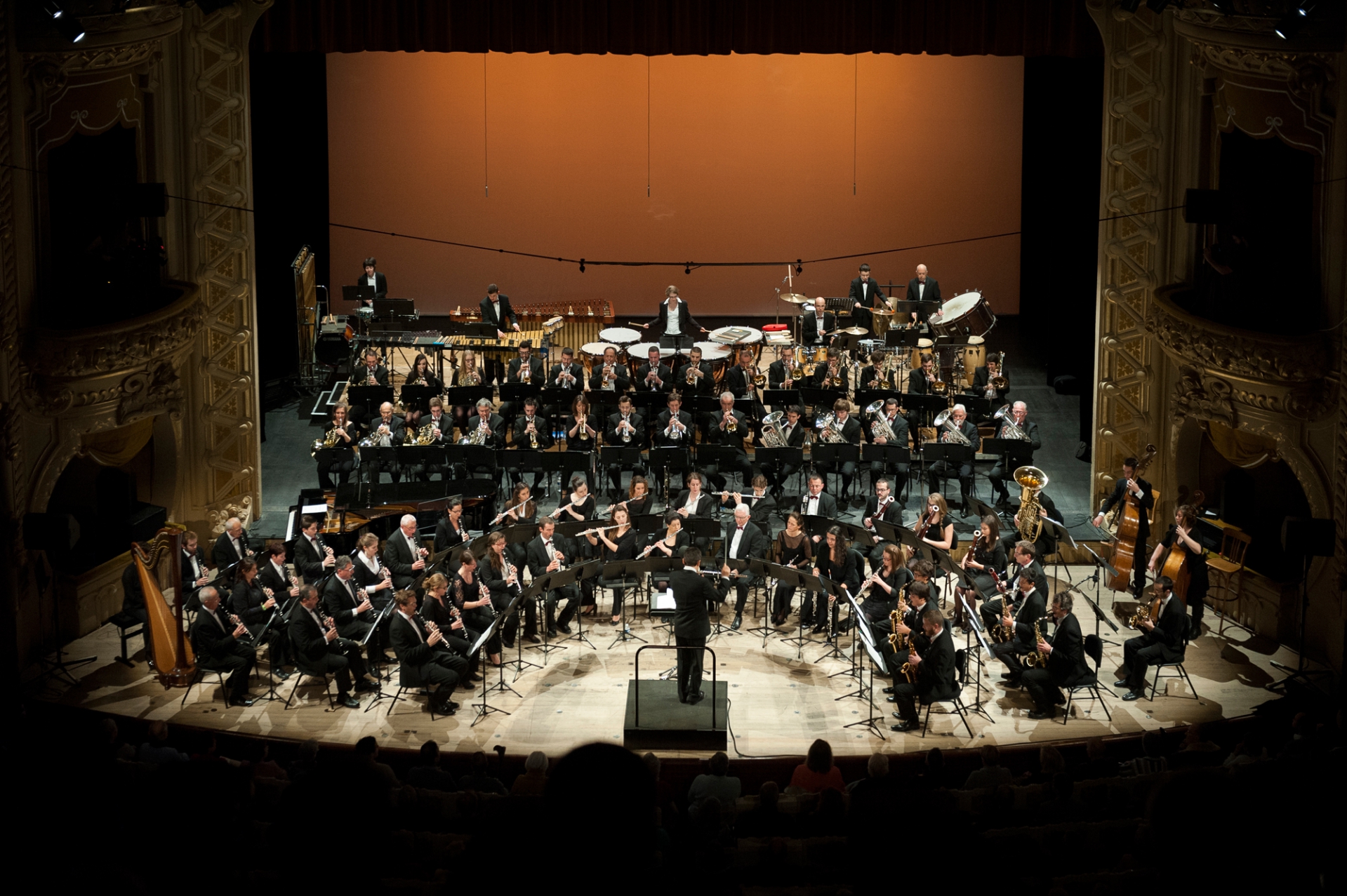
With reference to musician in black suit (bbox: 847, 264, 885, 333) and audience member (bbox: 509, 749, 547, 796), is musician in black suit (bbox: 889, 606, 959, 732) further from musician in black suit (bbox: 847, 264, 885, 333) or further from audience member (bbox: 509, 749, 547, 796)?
musician in black suit (bbox: 847, 264, 885, 333)

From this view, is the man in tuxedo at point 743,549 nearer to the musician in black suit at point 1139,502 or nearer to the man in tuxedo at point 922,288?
the musician in black suit at point 1139,502

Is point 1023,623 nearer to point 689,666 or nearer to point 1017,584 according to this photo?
point 1017,584

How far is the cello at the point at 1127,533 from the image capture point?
13219mm

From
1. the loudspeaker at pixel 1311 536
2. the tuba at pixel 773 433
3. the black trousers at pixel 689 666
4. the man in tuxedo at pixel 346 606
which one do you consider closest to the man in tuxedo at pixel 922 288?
the tuba at pixel 773 433

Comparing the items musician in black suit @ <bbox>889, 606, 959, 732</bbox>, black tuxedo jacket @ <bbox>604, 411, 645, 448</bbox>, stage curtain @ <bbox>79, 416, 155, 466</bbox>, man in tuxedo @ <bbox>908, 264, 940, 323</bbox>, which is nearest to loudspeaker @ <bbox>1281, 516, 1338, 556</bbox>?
musician in black suit @ <bbox>889, 606, 959, 732</bbox>

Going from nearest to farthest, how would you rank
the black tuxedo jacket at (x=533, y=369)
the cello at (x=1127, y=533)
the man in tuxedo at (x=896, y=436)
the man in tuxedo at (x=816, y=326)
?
the cello at (x=1127, y=533)
the man in tuxedo at (x=896, y=436)
the black tuxedo jacket at (x=533, y=369)
the man in tuxedo at (x=816, y=326)

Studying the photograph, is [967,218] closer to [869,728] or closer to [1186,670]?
[1186,670]

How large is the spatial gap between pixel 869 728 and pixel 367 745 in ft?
14.0

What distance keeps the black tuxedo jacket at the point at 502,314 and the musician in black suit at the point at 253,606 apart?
622cm

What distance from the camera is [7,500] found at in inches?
456

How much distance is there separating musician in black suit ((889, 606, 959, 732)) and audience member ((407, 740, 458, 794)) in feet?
12.6

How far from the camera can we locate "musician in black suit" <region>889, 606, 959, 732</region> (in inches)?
420

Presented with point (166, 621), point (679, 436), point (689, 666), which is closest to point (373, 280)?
point (679, 436)

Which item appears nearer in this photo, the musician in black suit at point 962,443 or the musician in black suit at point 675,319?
the musician in black suit at point 962,443
